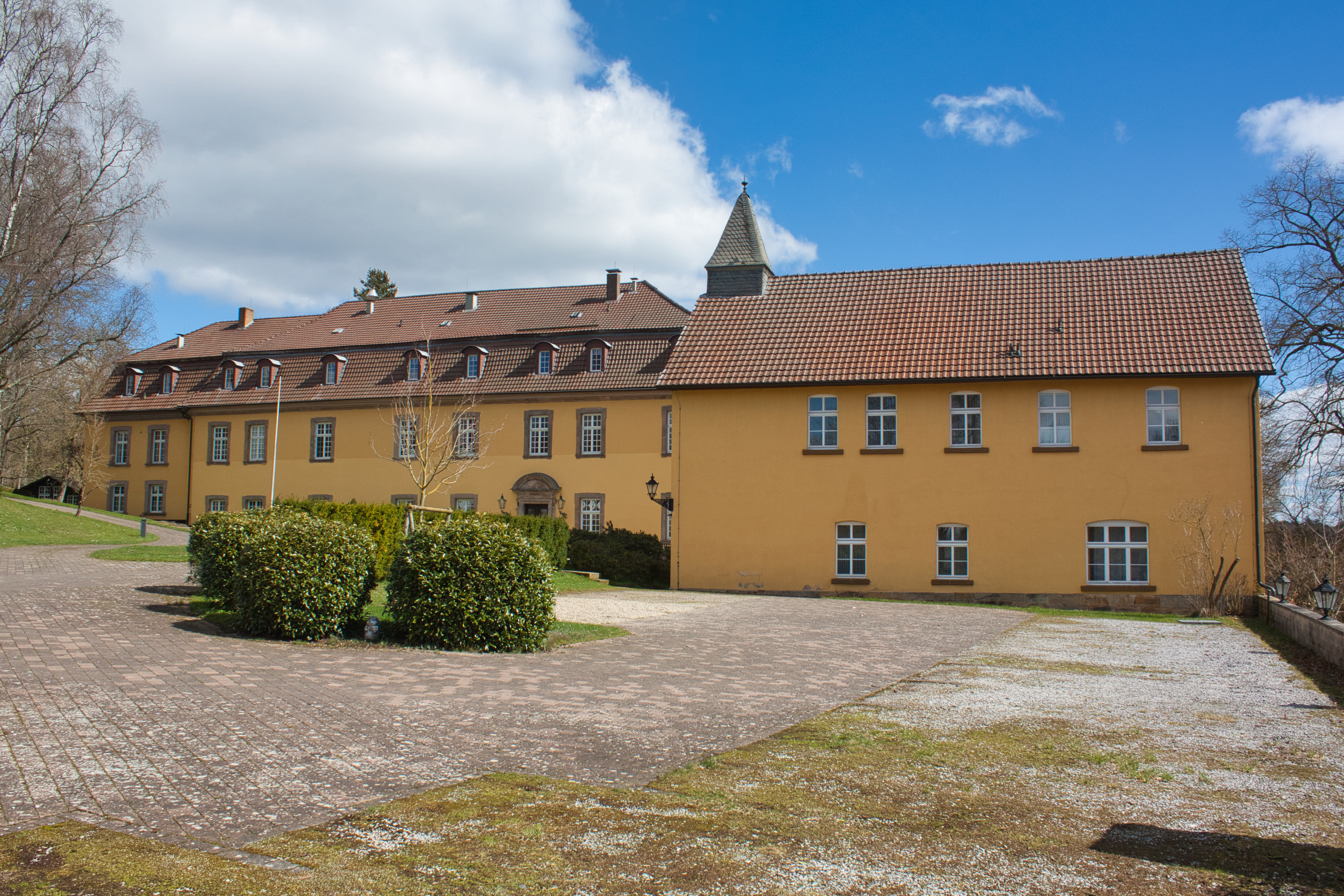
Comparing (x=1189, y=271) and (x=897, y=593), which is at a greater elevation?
(x=1189, y=271)

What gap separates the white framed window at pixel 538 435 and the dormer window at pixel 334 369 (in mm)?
8720

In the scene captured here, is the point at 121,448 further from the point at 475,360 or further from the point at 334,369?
the point at 475,360

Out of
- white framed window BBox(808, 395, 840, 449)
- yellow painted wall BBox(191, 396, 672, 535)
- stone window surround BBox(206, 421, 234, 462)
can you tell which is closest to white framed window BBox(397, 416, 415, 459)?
yellow painted wall BBox(191, 396, 672, 535)

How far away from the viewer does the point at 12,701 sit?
6.66 meters

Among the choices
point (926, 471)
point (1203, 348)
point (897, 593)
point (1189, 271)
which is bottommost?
point (897, 593)

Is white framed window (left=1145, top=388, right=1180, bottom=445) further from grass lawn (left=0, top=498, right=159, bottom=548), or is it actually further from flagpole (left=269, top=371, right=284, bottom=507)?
flagpole (left=269, top=371, right=284, bottom=507)

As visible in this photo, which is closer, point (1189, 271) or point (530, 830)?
point (530, 830)

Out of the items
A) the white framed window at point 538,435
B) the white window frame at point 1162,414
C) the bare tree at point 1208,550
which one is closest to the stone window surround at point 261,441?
the white framed window at point 538,435

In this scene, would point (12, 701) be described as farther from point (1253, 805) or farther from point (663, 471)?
point (663, 471)

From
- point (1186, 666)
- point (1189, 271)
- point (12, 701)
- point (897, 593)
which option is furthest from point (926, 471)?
point (12, 701)

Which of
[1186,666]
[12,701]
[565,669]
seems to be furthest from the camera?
[1186,666]

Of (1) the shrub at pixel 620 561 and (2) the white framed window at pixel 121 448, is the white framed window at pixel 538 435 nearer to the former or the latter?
(1) the shrub at pixel 620 561

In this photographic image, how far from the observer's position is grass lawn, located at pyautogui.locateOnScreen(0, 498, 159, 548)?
24031 millimetres

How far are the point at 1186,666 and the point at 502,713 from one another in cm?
815
